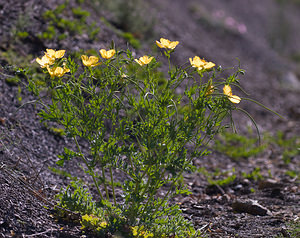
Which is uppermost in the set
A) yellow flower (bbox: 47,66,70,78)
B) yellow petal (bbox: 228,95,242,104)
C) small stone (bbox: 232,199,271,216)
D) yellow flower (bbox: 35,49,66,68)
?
yellow petal (bbox: 228,95,242,104)

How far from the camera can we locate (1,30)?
4.38 meters

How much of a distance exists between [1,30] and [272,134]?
390 cm

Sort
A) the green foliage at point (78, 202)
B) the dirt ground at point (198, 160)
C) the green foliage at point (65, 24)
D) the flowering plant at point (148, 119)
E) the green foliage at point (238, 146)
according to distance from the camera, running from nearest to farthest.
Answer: the flowering plant at point (148, 119) < the green foliage at point (78, 202) < the dirt ground at point (198, 160) < the green foliage at point (65, 24) < the green foliage at point (238, 146)

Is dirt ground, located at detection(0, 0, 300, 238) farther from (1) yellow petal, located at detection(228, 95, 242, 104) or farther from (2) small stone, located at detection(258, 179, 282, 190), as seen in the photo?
(1) yellow petal, located at detection(228, 95, 242, 104)

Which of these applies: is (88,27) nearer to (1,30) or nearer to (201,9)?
(1,30)

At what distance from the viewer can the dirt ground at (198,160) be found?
247 centimetres

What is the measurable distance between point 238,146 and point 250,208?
2214 mm

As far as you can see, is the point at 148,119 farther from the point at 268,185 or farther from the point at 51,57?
the point at 268,185

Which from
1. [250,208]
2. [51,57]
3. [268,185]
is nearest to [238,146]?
[268,185]

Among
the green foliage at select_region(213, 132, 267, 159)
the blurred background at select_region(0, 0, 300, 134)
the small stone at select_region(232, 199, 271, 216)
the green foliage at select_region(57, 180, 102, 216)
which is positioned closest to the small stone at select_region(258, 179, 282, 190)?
the small stone at select_region(232, 199, 271, 216)

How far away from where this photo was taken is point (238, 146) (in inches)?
203

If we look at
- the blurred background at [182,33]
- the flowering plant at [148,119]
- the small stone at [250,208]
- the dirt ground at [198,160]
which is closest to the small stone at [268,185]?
the dirt ground at [198,160]

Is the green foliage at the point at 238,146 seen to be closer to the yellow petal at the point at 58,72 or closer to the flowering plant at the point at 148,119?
the flowering plant at the point at 148,119

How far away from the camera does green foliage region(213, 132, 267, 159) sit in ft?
16.0
